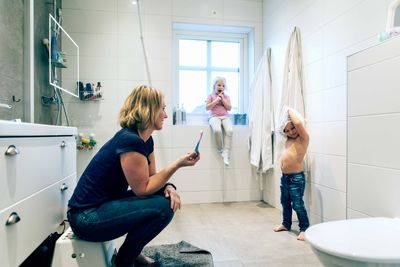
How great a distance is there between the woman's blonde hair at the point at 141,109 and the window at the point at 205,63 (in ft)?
5.86

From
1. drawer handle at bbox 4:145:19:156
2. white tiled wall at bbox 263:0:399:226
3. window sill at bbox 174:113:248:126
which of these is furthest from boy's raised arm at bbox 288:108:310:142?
drawer handle at bbox 4:145:19:156

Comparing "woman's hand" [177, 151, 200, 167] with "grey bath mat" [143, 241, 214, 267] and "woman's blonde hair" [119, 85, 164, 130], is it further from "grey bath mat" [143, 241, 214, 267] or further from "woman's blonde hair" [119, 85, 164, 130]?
"grey bath mat" [143, 241, 214, 267]

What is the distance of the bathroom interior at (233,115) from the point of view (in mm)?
1159

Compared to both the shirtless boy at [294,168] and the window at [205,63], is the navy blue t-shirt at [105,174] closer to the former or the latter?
the shirtless boy at [294,168]

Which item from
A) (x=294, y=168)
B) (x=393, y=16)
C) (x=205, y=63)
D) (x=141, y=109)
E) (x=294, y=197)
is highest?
(x=205, y=63)

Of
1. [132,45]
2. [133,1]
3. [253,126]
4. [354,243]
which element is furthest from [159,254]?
[133,1]

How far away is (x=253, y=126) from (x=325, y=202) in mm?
1138

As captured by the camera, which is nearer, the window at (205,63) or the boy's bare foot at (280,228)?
the boy's bare foot at (280,228)

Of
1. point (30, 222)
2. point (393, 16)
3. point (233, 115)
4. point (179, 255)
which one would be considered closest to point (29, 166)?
point (30, 222)

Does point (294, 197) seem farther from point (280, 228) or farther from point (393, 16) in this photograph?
point (393, 16)

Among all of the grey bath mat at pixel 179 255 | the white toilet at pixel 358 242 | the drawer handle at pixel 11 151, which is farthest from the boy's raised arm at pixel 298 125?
the drawer handle at pixel 11 151

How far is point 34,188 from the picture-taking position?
118cm

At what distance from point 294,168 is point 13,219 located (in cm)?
178

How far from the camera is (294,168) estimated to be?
2.11 meters
